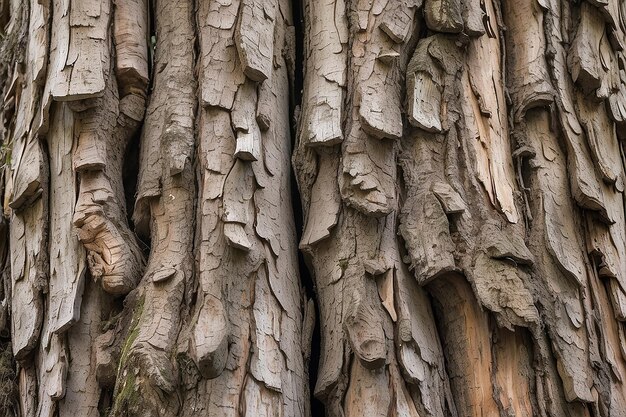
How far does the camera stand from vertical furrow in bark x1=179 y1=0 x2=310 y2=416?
2.22 m

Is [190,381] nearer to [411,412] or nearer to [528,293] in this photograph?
[411,412]

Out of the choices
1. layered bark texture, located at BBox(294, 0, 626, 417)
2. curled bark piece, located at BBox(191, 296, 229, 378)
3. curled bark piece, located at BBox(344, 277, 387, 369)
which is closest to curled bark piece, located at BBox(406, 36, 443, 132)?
layered bark texture, located at BBox(294, 0, 626, 417)

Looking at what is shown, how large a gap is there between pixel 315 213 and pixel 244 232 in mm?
253

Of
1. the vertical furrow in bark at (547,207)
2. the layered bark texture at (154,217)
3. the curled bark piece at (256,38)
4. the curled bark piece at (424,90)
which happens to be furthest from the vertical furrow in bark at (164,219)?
the vertical furrow in bark at (547,207)

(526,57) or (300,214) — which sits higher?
(526,57)

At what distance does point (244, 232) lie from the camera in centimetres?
240

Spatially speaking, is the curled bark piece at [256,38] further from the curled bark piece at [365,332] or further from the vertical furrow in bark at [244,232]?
the curled bark piece at [365,332]

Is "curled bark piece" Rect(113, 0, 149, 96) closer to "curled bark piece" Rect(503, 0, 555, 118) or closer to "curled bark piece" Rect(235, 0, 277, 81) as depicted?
"curled bark piece" Rect(235, 0, 277, 81)

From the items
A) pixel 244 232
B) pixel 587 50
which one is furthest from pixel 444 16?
pixel 244 232

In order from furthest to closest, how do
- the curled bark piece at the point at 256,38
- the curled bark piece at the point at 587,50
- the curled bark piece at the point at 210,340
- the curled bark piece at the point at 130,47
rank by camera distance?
the curled bark piece at the point at 587,50 < the curled bark piece at the point at 130,47 < the curled bark piece at the point at 256,38 < the curled bark piece at the point at 210,340

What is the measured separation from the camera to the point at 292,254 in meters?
2.56

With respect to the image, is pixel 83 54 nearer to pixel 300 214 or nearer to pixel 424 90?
pixel 300 214

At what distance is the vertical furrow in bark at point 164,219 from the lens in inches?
85.0

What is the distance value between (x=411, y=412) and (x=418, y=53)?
1088 millimetres
